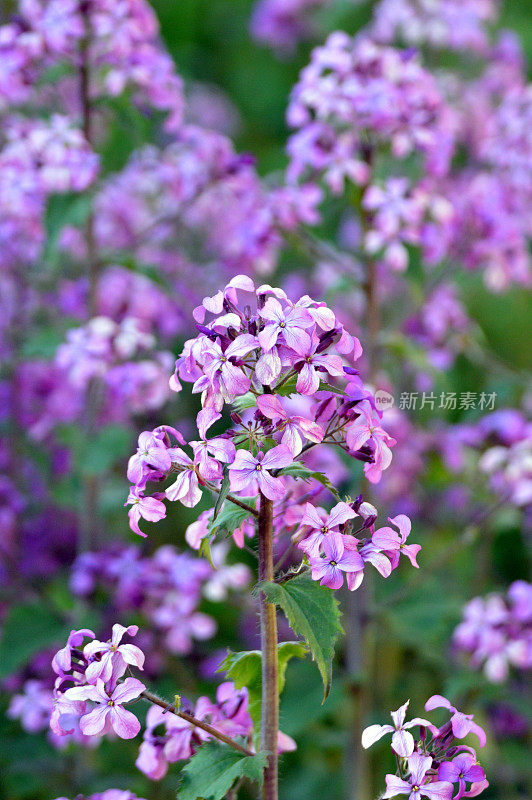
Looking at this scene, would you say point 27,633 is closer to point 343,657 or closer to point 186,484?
point 343,657

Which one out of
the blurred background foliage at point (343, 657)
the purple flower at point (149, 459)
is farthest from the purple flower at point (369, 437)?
the blurred background foliage at point (343, 657)

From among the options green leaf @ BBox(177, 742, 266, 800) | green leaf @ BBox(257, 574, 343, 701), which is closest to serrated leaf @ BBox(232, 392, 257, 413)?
green leaf @ BBox(257, 574, 343, 701)

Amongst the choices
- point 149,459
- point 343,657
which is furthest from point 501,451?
point 149,459

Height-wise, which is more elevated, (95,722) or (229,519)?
(229,519)

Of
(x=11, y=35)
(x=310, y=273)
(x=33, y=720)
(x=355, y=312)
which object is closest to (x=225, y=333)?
(x=33, y=720)

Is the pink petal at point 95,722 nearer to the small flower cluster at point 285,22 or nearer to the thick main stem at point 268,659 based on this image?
the thick main stem at point 268,659

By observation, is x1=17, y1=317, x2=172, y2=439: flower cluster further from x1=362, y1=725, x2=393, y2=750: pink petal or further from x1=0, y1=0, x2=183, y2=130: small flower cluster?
x1=362, y1=725, x2=393, y2=750: pink petal

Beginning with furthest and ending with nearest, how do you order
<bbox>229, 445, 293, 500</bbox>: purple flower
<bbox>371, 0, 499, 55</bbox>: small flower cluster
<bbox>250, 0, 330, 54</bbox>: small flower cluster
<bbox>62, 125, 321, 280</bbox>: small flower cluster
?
<bbox>250, 0, 330, 54</bbox>: small flower cluster → <bbox>371, 0, 499, 55</bbox>: small flower cluster → <bbox>62, 125, 321, 280</bbox>: small flower cluster → <bbox>229, 445, 293, 500</bbox>: purple flower
